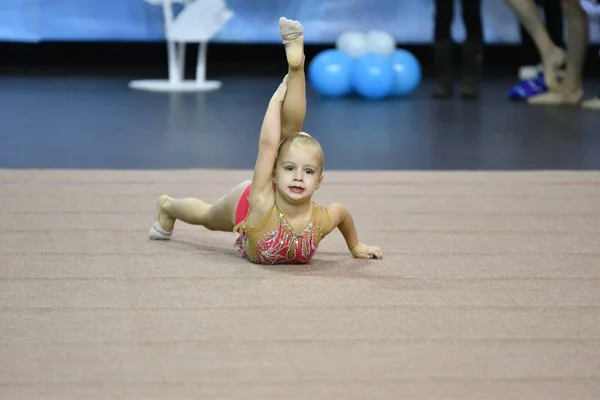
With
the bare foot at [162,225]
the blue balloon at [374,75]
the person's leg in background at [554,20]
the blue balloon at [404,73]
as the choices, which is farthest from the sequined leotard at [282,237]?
the person's leg in background at [554,20]

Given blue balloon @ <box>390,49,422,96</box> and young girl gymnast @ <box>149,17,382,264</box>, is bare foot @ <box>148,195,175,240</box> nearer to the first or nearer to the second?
young girl gymnast @ <box>149,17,382,264</box>

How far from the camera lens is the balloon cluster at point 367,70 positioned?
588 cm

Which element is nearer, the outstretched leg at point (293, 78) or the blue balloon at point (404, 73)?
the outstretched leg at point (293, 78)

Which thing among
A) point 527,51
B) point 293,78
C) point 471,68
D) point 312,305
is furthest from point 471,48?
point 312,305

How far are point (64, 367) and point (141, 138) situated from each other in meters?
2.78

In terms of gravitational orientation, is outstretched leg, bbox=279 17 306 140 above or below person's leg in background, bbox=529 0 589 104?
above

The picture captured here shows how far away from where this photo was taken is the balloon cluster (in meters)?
5.88

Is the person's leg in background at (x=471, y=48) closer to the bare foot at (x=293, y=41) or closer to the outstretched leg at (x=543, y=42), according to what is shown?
the outstretched leg at (x=543, y=42)

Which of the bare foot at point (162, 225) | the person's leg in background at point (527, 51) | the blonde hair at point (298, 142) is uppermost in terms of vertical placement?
the blonde hair at point (298, 142)

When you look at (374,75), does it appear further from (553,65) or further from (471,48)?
(553,65)

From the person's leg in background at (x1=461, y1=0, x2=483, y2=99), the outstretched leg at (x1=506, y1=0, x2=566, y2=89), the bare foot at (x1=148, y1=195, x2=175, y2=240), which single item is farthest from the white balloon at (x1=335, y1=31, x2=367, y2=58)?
the bare foot at (x1=148, y1=195, x2=175, y2=240)

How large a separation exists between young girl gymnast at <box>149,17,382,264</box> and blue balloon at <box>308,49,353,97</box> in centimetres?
348

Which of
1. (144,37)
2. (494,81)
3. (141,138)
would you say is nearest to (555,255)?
(141,138)

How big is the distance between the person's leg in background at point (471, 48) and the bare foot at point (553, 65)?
1.26 feet
